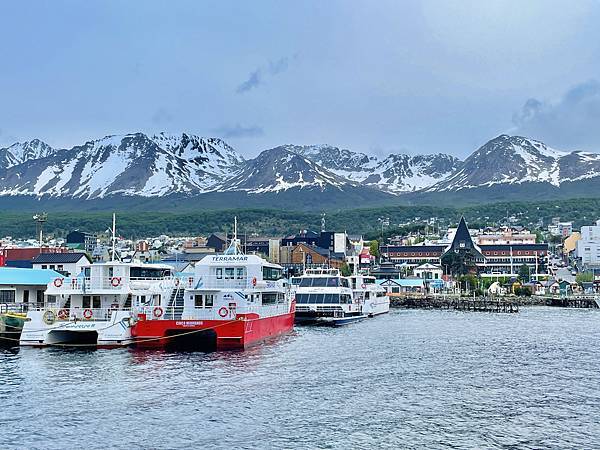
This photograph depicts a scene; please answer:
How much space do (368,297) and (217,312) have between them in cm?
4572

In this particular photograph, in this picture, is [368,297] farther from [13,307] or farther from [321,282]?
[13,307]

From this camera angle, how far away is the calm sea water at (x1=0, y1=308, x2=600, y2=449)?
2661cm

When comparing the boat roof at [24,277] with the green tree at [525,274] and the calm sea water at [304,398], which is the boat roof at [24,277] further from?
the green tree at [525,274]

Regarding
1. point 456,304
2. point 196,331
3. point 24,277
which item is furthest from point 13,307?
point 456,304

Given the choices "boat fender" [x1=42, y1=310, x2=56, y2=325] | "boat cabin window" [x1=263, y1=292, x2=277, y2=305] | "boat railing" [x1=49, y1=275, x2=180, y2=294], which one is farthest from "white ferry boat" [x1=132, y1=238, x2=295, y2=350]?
"boat fender" [x1=42, y1=310, x2=56, y2=325]

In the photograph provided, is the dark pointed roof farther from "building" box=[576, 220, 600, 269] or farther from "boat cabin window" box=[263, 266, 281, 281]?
"boat cabin window" box=[263, 266, 281, 281]

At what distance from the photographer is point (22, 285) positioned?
6238cm

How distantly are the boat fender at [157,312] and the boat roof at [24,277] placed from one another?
16240mm

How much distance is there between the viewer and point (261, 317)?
2039 inches

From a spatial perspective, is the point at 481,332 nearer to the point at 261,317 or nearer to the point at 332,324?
the point at 332,324

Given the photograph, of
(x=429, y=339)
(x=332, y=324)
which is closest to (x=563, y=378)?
(x=429, y=339)

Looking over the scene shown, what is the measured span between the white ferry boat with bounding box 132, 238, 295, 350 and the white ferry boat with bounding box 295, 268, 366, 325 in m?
17.2

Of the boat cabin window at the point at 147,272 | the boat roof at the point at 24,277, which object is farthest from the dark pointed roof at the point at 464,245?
the boat cabin window at the point at 147,272

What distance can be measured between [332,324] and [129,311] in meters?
27.3
